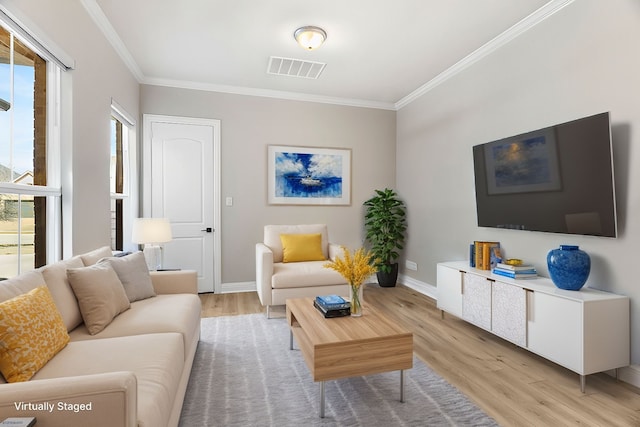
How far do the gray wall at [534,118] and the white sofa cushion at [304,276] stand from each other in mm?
1462

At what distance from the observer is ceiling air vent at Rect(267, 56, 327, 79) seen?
353 centimetres

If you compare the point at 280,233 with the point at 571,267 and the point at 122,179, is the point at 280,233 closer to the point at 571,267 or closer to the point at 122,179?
the point at 122,179

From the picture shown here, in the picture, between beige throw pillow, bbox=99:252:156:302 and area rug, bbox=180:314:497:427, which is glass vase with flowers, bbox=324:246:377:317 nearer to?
area rug, bbox=180:314:497:427

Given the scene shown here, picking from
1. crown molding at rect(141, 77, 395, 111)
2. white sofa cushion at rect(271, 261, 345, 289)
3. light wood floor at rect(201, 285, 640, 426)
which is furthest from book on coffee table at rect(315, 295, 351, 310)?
crown molding at rect(141, 77, 395, 111)

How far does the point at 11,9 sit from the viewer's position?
1.67 m

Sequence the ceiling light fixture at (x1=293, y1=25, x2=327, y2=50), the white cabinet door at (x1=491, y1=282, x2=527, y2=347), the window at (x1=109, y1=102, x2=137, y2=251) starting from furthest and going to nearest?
the window at (x1=109, y1=102, x2=137, y2=251), the ceiling light fixture at (x1=293, y1=25, x2=327, y2=50), the white cabinet door at (x1=491, y1=282, x2=527, y2=347)

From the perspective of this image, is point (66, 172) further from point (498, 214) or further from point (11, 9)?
point (498, 214)

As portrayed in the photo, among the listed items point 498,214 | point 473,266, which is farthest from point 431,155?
point 473,266

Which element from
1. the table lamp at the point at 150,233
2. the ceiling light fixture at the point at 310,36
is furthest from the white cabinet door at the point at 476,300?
the table lamp at the point at 150,233

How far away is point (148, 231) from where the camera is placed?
3.05m

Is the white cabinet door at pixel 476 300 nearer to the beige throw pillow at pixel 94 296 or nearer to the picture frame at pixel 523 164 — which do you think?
the picture frame at pixel 523 164

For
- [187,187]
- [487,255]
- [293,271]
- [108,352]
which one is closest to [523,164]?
[487,255]

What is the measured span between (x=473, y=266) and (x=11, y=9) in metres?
3.72

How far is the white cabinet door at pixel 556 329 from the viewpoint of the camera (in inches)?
80.0
